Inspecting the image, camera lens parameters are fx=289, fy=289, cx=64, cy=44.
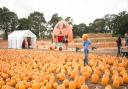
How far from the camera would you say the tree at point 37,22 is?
69.5m

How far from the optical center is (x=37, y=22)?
71.9 m

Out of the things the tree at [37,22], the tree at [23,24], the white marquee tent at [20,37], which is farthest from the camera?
the tree at [37,22]

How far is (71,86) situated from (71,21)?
62.7m

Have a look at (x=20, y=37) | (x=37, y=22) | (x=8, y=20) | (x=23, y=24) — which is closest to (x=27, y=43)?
(x=20, y=37)

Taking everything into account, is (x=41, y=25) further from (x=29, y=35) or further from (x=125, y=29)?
(x=125, y=29)

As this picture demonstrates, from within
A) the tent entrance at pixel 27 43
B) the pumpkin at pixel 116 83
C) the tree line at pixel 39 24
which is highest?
the tree line at pixel 39 24

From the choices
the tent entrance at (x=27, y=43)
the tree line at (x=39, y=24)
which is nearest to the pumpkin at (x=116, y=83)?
the tent entrance at (x=27, y=43)

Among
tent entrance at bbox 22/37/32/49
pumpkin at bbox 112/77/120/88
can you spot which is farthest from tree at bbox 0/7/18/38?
pumpkin at bbox 112/77/120/88

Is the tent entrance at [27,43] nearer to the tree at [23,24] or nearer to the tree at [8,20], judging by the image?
the tree at [8,20]

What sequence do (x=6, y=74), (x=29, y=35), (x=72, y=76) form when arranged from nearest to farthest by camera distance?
(x=72, y=76) → (x=6, y=74) → (x=29, y=35)

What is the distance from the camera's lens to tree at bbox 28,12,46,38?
69500 mm

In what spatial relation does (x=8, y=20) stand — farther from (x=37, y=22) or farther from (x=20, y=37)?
(x=20, y=37)

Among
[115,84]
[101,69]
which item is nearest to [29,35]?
[101,69]

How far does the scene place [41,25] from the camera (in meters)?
73.2
